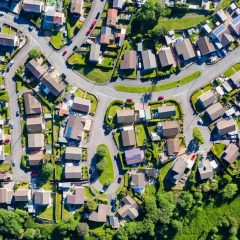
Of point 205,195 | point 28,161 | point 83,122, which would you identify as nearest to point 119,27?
point 83,122

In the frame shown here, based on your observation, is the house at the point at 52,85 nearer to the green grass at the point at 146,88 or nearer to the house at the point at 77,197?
the green grass at the point at 146,88

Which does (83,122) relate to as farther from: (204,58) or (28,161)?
(204,58)

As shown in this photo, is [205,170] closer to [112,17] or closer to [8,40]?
[112,17]

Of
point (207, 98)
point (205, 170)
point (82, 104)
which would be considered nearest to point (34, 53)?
point (82, 104)

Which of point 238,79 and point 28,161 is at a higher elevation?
point 238,79

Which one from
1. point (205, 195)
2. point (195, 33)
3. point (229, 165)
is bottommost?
point (205, 195)
